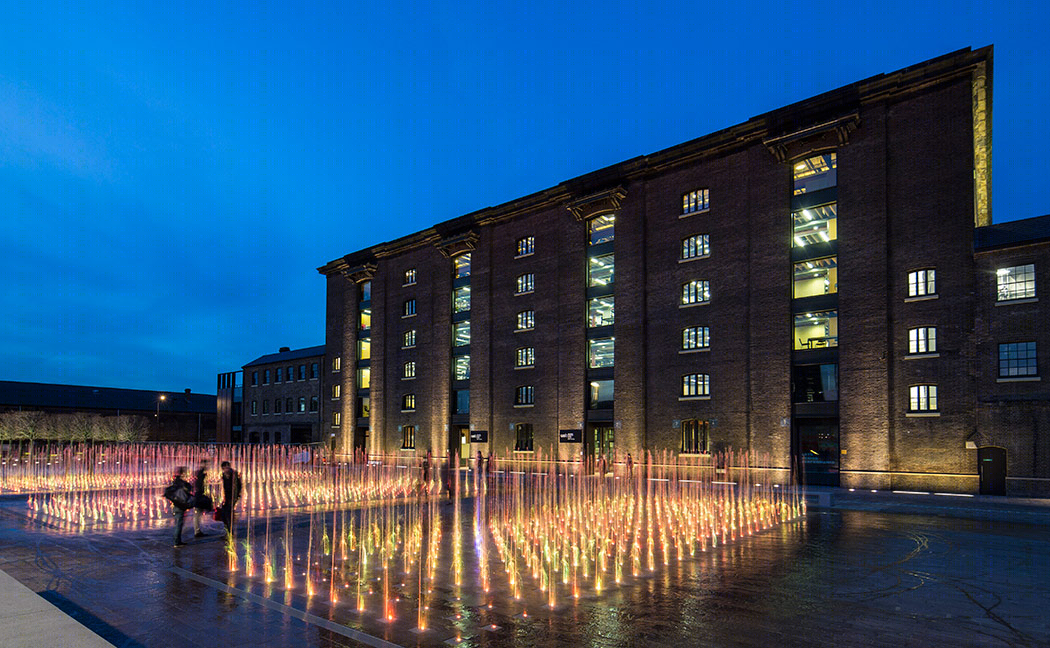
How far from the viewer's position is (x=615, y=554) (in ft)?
43.8

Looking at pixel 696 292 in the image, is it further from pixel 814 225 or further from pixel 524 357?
pixel 524 357

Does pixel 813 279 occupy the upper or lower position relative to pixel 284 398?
upper

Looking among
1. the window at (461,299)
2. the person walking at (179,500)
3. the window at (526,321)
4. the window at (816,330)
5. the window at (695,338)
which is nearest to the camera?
the person walking at (179,500)

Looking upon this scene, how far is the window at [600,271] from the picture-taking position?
41906mm

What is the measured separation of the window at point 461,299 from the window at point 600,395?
44.6ft

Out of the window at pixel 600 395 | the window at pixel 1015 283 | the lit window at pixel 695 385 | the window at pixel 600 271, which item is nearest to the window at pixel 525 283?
the window at pixel 600 271

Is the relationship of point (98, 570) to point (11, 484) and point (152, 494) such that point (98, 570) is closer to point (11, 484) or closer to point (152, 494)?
point (152, 494)

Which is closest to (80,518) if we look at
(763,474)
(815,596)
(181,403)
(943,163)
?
(815,596)

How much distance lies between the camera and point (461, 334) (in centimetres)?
5134

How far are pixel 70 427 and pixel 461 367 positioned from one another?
54.1 metres

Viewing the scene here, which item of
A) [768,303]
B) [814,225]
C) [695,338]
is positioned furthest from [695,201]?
[695,338]

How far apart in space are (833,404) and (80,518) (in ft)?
98.4

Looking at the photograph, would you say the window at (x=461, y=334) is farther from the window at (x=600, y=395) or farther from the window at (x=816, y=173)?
the window at (x=816, y=173)

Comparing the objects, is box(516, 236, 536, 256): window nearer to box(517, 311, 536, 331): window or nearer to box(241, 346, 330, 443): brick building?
box(517, 311, 536, 331): window
